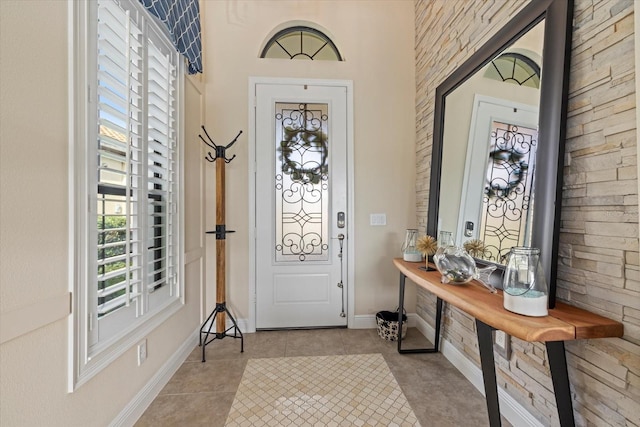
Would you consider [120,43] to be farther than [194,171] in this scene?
No

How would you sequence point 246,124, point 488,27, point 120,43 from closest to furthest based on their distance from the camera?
point 120,43
point 488,27
point 246,124

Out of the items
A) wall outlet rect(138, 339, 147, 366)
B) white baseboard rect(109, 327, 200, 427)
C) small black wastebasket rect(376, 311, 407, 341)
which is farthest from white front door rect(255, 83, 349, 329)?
wall outlet rect(138, 339, 147, 366)

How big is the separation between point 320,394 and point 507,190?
1.71 meters

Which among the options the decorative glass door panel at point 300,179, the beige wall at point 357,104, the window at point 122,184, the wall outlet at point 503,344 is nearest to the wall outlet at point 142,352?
the window at point 122,184

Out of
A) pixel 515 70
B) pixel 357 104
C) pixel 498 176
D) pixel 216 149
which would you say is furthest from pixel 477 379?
pixel 216 149

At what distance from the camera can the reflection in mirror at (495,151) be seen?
1.39 m

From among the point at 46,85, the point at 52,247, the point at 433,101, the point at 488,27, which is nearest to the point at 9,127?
the point at 46,85

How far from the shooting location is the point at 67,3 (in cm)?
117

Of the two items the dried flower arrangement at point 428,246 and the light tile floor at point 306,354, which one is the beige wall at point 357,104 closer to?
the light tile floor at point 306,354

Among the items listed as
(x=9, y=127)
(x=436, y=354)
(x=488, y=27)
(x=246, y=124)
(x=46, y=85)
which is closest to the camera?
(x=9, y=127)

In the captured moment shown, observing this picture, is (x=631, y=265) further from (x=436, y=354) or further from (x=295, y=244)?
(x=295, y=244)

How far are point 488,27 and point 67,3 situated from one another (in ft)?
7.40

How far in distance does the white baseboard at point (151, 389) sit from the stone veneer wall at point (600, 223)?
2.19 metres

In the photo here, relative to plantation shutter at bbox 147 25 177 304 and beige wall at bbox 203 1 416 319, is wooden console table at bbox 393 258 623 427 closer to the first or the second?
beige wall at bbox 203 1 416 319
